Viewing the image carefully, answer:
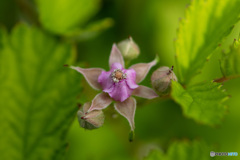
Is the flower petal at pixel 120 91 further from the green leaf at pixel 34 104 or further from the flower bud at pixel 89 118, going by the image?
the green leaf at pixel 34 104

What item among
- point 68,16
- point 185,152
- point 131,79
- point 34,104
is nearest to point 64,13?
point 68,16

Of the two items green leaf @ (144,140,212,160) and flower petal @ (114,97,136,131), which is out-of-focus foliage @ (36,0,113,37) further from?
green leaf @ (144,140,212,160)

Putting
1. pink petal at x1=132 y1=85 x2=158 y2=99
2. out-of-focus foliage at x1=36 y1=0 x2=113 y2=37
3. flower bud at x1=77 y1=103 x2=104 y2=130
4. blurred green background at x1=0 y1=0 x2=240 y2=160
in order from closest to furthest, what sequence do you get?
flower bud at x1=77 y1=103 x2=104 y2=130, pink petal at x1=132 y1=85 x2=158 y2=99, out-of-focus foliage at x1=36 y1=0 x2=113 y2=37, blurred green background at x1=0 y1=0 x2=240 y2=160

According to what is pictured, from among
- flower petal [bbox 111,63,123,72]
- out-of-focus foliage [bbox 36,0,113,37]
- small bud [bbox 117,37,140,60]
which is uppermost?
out-of-focus foliage [bbox 36,0,113,37]

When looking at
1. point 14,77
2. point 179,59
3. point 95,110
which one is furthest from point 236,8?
point 14,77

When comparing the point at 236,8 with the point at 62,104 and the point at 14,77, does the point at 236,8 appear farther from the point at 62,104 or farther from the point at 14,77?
the point at 14,77

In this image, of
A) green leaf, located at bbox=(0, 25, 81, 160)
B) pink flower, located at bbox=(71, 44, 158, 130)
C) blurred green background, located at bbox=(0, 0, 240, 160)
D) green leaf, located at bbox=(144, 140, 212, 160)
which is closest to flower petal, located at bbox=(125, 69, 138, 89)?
pink flower, located at bbox=(71, 44, 158, 130)

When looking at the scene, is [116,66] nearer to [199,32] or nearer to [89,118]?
[89,118]
